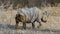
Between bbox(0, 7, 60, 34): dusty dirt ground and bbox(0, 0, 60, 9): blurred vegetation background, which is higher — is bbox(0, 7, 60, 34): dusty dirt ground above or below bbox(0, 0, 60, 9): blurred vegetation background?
below

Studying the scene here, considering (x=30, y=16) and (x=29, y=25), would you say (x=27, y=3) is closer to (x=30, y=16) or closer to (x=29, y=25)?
A: (x=29, y=25)

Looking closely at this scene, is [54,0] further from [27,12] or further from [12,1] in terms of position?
[27,12]

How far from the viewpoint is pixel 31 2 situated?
24344 mm

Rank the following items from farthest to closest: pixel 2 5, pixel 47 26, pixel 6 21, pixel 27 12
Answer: pixel 2 5 < pixel 6 21 < pixel 47 26 < pixel 27 12

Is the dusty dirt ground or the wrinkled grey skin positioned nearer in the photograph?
the dusty dirt ground

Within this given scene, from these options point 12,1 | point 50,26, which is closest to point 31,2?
point 12,1

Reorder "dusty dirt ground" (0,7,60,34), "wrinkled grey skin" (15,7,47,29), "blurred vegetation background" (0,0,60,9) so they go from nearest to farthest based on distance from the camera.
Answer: "dusty dirt ground" (0,7,60,34) < "wrinkled grey skin" (15,7,47,29) < "blurred vegetation background" (0,0,60,9)

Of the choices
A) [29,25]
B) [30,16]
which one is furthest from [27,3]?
[30,16]

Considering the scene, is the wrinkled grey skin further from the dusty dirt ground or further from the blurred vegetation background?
the blurred vegetation background

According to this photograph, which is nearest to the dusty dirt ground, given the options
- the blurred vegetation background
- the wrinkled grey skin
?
the wrinkled grey skin

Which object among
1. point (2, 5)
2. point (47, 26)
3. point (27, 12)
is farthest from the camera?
point (2, 5)

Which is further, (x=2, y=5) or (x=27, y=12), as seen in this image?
(x=2, y=5)

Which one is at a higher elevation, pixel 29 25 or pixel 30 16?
pixel 30 16

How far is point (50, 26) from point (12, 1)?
27.3 feet
